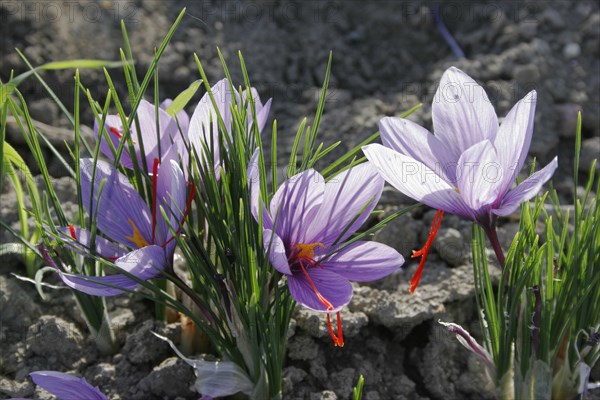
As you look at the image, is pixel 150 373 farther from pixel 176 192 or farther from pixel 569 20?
pixel 569 20

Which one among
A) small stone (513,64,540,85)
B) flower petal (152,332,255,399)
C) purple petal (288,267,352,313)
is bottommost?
flower petal (152,332,255,399)

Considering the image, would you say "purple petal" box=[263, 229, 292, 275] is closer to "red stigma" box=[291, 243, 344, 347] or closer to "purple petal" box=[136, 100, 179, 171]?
"red stigma" box=[291, 243, 344, 347]

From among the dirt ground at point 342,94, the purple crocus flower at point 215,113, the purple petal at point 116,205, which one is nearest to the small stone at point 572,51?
the dirt ground at point 342,94

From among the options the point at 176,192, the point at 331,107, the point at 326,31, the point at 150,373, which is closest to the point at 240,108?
the point at 176,192

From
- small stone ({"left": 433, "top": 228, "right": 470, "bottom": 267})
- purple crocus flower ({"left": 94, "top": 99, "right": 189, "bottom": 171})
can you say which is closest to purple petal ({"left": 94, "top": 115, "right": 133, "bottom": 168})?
purple crocus flower ({"left": 94, "top": 99, "right": 189, "bottom": 171})

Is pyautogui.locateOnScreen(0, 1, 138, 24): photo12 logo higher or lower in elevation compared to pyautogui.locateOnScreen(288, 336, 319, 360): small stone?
→ higher

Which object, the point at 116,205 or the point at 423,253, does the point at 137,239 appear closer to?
the point at 116,205
